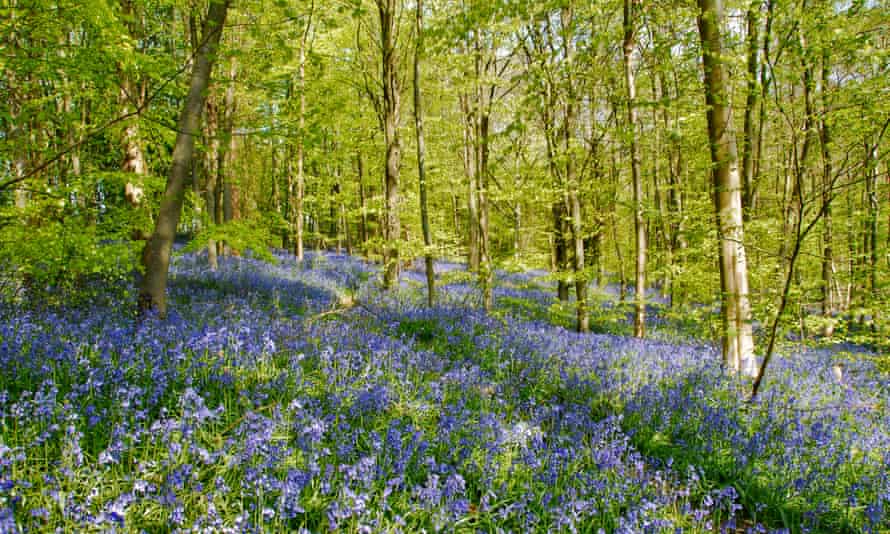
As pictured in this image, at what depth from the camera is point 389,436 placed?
3656 mm

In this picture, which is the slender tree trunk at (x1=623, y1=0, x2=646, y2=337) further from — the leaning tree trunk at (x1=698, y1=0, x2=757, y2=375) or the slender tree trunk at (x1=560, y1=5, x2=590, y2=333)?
the leaning tree trunk at (x1=698, y1=0, x2=757, y2=375)

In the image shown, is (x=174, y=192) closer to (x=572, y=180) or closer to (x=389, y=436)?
(x=389, y=436)

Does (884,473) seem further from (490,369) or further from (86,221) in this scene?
(86,221)

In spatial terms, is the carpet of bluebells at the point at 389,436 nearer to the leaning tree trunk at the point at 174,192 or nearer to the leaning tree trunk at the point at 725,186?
the leaning tree trunk at the point at 174,192

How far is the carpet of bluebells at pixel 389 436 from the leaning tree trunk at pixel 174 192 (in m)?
0.56

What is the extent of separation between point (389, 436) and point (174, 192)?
4.87 meters

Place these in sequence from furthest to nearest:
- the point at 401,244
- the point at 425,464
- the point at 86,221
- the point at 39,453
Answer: the point at 401,244 → the point at 86,221 → the point at 425,464 → the point at 39,453

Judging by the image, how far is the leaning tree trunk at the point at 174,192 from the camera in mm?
6176

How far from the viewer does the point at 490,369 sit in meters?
6.84

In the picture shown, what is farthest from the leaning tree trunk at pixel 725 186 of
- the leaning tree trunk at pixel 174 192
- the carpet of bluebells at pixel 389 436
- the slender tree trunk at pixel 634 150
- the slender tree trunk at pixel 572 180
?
the leaning tree trunk at pixel 174 192

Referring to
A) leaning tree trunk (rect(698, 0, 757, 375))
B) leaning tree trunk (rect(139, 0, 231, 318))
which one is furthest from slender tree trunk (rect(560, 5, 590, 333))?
leaning tree trunk (rect(139, 0, 231, 318))

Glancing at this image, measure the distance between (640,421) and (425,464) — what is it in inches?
108

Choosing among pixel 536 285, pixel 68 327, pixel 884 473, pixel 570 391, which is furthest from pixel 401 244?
pixel 536 285

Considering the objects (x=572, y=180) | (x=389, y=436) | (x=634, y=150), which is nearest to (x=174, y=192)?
(x=389, y=436)
